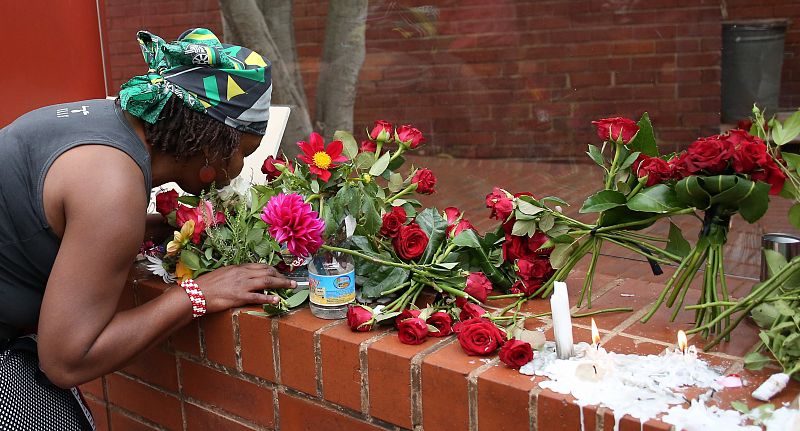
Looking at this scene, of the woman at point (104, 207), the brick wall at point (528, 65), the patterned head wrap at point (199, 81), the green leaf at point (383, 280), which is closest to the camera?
the woman at point (104, 207)

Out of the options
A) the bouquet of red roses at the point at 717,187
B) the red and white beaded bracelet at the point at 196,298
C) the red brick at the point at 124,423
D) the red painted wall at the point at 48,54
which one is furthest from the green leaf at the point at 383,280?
the red painted wall at the point at 48,54

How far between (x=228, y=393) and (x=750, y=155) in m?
1.28

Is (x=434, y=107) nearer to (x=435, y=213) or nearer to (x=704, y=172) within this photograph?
(x=435, y=213)

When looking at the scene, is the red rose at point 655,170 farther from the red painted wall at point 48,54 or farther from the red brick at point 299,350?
the red painted wall at point 48,54

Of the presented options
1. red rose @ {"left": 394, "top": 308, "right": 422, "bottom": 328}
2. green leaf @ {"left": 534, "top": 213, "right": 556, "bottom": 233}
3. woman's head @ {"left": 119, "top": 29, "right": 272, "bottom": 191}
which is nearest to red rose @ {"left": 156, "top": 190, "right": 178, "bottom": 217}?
woman's head @ {"left": 119, "top": 29, "right": 272, "bottom": 191}

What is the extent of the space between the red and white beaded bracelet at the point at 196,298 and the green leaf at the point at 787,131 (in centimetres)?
124

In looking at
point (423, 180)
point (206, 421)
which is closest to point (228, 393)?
point (206, 421)

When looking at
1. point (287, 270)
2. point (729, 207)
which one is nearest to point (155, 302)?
point (287, 270)

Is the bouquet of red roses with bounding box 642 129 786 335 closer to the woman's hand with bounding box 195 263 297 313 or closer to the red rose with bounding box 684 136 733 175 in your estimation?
the red rose with bounding box 684 136 733 175

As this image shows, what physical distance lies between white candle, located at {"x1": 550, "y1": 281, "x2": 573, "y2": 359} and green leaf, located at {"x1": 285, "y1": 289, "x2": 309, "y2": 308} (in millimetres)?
627

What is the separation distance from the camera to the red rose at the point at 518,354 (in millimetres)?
1473

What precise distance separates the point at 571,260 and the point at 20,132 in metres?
1.23

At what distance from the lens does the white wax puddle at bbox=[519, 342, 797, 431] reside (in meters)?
1.27

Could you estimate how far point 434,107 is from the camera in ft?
11.0
